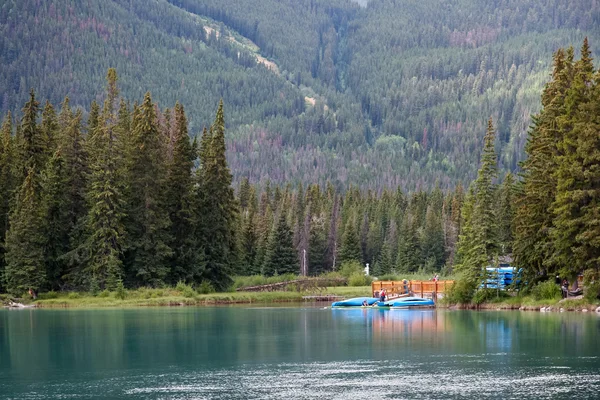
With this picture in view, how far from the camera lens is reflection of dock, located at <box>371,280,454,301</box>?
86.2m

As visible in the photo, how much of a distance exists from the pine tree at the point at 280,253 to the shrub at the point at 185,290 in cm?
3250

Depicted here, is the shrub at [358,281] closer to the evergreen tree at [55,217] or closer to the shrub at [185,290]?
the shrub at [185,290]

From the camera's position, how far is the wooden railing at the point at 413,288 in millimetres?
86250

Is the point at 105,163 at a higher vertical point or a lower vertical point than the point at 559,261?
higher

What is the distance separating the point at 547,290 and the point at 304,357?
103 feet

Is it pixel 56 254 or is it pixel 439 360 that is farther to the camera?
pixel 56 254

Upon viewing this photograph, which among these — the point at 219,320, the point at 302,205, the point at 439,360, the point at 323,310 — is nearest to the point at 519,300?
the point at 323,310

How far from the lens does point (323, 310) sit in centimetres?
8106

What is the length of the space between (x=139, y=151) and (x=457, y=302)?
33920 mm

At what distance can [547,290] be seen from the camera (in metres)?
71.3

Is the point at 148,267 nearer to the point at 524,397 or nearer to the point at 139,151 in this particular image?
the point at 139,151

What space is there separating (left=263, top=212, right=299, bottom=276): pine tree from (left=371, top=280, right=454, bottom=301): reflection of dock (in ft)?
118

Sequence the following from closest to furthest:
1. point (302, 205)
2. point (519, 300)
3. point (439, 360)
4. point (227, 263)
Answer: point (439, 360) → point (519, 300) → point (227, 263) → point (302, 205)

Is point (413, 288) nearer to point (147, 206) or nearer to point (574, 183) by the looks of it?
point (574, 183)
